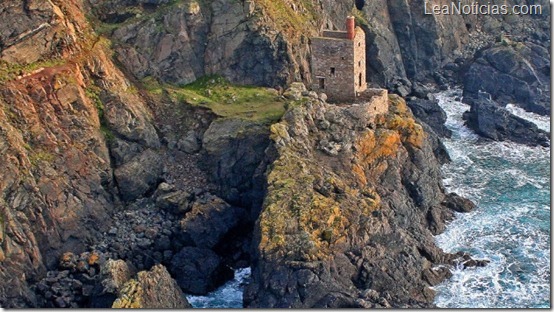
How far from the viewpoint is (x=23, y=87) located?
63.2 meters

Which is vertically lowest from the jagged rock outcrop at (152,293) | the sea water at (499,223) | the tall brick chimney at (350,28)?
the sea water at (499,223)

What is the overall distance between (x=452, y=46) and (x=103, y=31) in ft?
147

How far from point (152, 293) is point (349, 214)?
43.1ft

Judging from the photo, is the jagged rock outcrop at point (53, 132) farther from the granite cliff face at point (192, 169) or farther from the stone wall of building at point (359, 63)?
the stone wall of building at point (359, 63)

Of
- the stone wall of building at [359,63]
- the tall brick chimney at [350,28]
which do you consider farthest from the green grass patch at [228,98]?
the tall brick chimney at [350,28]

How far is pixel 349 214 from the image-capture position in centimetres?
5769

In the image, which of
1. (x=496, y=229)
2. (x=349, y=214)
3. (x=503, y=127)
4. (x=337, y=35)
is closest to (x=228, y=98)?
(x=337, y=35)

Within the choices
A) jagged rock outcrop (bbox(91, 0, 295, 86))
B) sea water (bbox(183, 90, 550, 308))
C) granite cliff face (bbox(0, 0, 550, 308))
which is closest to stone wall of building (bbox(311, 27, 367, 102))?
granite cliff face (bbox(0, 0, 550, 308))

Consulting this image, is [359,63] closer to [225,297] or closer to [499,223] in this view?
[499,223]

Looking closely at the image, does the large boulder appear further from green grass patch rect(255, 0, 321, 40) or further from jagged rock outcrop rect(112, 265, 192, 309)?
green grass patch rect(255, 0, 321, 40)

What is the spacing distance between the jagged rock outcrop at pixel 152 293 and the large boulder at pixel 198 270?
9.81 ft

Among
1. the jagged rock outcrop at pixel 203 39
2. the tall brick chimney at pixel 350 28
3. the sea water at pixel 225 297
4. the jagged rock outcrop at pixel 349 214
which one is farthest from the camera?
the jagged rock outcrop at pixel 203 39

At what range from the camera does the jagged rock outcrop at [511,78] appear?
9238cm

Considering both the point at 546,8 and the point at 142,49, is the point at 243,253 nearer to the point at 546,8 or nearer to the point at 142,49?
the point at 142,49
